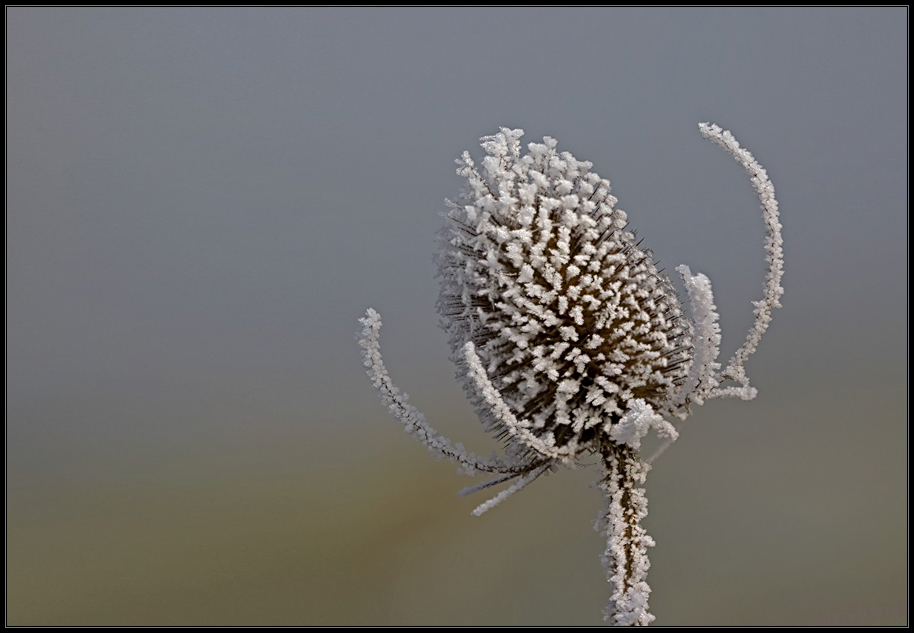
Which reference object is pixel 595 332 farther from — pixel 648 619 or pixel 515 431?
pixel 648 619

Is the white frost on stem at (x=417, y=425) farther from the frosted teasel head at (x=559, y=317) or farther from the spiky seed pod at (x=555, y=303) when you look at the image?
the spiky seed pod at (x=555, y=303)

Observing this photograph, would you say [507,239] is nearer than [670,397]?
Yes

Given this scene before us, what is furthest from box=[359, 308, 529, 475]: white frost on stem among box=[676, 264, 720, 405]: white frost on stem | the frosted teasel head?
box=[676, 264, 720, 405]: white frost on stem

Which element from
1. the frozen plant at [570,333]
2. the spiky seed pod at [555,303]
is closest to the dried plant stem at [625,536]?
the frozen plant at [570,333]

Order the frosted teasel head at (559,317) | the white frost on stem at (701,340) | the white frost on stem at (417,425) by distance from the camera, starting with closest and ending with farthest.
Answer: the white frost on stem at (701,340), the frosted teasel head at (559,317), the white frost on stem at (417,425)

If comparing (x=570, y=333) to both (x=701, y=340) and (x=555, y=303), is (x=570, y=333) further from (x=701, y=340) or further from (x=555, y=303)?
(x=701, y=340)

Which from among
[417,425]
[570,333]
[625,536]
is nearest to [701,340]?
[570,333]

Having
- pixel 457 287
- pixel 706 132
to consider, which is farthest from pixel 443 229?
pixel 706 132

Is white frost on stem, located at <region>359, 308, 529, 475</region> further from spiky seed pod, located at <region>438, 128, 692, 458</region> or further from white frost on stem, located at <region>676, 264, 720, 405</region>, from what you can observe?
white frost on stem, located at <region>676, 264, 720, 405</region>
